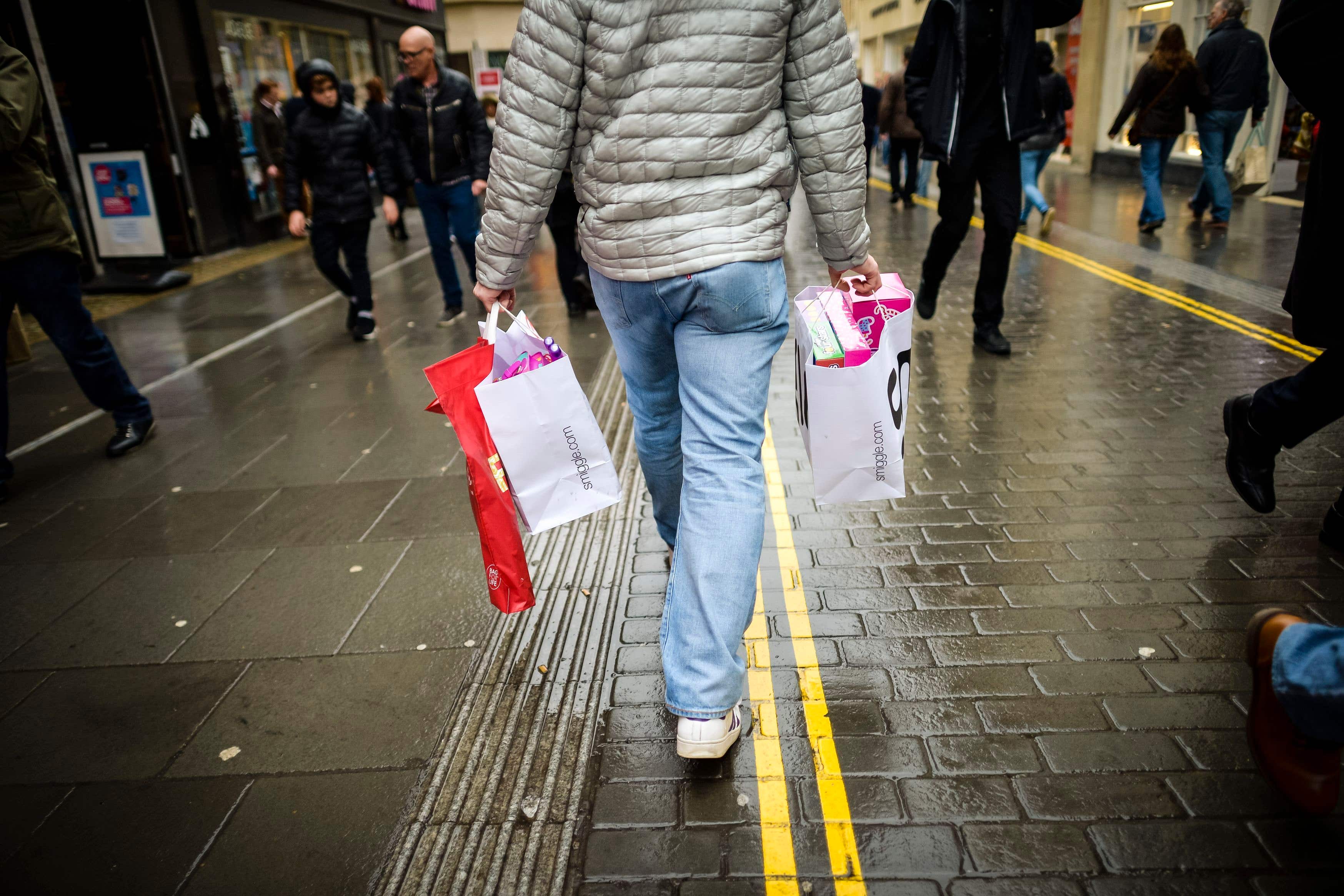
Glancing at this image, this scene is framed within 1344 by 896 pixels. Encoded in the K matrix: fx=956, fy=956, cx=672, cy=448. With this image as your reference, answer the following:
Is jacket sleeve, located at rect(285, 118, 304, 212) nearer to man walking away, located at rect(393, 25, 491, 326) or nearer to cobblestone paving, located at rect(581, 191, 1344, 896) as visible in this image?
man walking away, located at rect(393, 25, 491, 326)

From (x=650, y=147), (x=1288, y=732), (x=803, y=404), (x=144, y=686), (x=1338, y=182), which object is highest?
(x=650, y=147)

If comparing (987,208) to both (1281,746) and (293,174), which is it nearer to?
(1281,746)

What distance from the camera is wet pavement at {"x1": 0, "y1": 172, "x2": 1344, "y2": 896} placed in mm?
2270

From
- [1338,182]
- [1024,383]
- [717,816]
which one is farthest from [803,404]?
[1024,383]

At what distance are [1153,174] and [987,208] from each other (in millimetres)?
6054

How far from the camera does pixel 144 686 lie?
3145mm

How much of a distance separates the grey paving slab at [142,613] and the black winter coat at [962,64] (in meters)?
4.35

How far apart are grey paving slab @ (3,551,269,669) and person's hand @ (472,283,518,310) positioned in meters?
1.80

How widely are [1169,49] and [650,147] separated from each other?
34.1 ft

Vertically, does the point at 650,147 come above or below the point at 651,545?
above

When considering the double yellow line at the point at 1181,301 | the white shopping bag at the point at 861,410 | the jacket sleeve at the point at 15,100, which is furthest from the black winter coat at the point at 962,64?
the jacket sleeve at the point at 15,100

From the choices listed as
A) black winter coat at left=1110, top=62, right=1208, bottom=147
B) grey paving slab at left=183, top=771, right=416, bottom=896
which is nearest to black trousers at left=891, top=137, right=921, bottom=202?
black winter coat at left=1110, top=62, right=1208, bottom=147

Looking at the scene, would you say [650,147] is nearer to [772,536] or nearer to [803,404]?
[803,404]

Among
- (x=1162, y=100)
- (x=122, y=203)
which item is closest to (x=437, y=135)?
(x=122, y=203)
